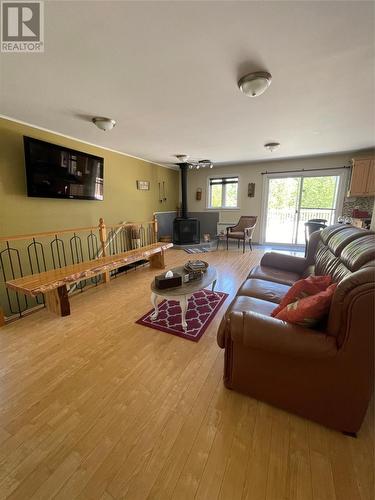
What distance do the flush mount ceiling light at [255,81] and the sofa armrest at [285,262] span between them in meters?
1.78

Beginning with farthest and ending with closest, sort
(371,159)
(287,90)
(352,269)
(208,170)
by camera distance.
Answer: (208,170) → (371,159) → (287,90) → (352,269)

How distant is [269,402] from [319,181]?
5.42 m

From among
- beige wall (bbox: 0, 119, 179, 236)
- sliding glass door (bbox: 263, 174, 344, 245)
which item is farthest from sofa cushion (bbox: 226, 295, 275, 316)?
sliding glass door (bbox: 263, 174, 344, 245)

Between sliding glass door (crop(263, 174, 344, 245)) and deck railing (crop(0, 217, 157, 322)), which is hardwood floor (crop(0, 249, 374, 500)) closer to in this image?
deck railing (crop(0, 217, 157, 322))

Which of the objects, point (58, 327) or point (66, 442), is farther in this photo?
point (58, 327)

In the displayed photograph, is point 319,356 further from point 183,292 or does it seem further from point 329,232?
point 329,232

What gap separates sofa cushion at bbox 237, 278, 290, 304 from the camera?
6.05 ft

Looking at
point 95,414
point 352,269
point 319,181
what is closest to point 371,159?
point 319,181

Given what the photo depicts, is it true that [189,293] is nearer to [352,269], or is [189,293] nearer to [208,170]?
[352,269]

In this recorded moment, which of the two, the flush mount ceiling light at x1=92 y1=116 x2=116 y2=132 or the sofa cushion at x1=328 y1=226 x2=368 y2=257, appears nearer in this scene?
the sofa cushion at x1=328 y1=226 x2=368 y2=257

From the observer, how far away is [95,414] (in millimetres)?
1292

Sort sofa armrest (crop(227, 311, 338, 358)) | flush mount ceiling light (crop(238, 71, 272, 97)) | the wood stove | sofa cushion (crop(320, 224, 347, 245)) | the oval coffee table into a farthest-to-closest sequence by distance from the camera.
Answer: the wood stove → sofa cushion (crop(320, 224, 347, 245)) → the oval coffee table → flush mount ceiling light (crop(238, 71, 272, 97)) → sofa armrest (crop(227, 311, 338, 358))

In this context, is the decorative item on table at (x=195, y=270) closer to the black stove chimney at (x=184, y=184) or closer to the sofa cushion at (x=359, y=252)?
the sofa cushion at (x=359, y=252)

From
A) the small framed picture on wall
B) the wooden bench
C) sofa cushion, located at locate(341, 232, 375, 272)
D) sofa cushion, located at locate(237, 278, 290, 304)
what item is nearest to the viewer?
sofa cushion, located at locate(341, 232, 375, 272)
